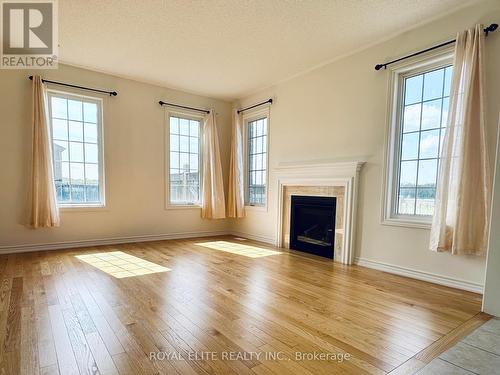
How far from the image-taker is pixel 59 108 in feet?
12.8

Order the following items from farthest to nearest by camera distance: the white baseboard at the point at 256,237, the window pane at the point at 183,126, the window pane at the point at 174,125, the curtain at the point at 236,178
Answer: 1. the curtain at the point at 236,178
2. the window pane at the point at 183,126
3. the window pane at the point at 174,125
4. the white baseboard at the point at 256,237

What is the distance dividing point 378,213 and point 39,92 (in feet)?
15.4

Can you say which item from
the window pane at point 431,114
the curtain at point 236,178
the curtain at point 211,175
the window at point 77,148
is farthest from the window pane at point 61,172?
the window pane at point 431,114

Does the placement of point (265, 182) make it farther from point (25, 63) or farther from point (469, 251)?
point (25, 63)

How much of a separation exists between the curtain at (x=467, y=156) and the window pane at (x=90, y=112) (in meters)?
4.67

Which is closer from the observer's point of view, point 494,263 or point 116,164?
point 494,263

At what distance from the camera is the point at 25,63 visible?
3.55m

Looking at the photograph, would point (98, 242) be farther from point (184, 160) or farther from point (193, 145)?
point (193, 145)

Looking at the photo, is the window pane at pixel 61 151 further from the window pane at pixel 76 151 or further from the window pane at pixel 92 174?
the window pane at pixel 92 174

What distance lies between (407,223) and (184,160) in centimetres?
376

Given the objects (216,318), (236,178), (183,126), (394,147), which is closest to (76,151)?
(183,126)

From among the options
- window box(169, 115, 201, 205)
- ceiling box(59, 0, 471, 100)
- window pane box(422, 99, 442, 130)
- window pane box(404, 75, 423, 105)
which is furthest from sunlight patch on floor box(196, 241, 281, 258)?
ceiling box(59, 0, 471, 100)

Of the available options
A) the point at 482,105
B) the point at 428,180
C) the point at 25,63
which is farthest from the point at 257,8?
the point at 25,63

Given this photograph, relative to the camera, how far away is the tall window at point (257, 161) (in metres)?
4.86
